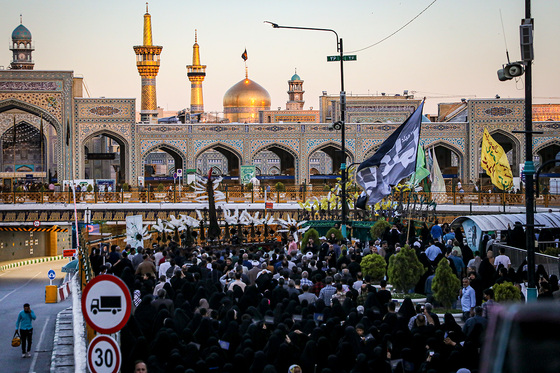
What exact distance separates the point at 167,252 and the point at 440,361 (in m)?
8.90

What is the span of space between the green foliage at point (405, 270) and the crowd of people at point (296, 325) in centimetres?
27

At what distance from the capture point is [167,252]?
15.2 meters

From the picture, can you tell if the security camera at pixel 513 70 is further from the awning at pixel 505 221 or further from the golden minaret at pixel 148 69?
the golden minaret at pixel 148 69

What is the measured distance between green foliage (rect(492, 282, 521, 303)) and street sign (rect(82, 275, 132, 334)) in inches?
216

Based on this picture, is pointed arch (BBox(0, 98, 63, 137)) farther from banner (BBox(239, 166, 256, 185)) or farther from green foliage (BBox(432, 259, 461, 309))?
green foliage (BBox(432, 259, 461, 309))

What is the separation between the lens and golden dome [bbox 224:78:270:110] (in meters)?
60.7

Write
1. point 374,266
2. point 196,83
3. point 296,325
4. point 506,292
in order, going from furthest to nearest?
1. point 196,83
2. point 374,266
3. point 506,292
4. point 296,325

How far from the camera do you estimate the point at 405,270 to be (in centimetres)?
1201

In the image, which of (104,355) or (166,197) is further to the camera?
(166,197)

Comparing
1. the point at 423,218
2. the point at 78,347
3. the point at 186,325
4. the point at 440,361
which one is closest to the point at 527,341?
the point at 440,361

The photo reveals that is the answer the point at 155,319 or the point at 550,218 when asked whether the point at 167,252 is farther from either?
the point at 550,218

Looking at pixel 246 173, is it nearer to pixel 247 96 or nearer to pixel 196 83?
pixel 196 83

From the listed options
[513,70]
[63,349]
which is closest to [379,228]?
[63,349]

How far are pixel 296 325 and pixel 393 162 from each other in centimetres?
871
